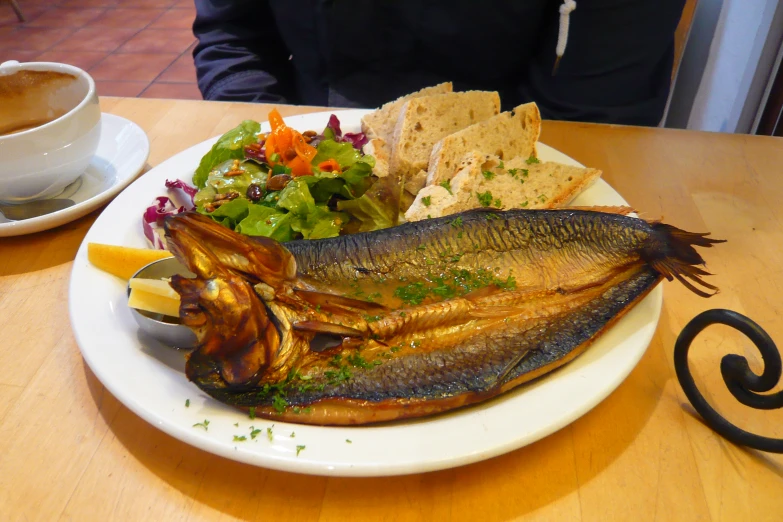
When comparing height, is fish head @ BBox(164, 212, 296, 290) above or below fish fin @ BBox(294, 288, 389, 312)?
above

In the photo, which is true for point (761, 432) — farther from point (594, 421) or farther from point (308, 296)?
point (308, 296)

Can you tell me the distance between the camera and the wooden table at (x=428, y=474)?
0.97 m

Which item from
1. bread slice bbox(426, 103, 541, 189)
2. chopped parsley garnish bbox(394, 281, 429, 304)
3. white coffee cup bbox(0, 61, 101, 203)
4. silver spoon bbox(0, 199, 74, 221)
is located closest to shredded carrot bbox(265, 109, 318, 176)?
bread slice bbox(426, 103, 541, 189)

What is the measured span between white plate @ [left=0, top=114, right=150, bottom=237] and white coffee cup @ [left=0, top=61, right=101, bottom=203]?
7 centimetres

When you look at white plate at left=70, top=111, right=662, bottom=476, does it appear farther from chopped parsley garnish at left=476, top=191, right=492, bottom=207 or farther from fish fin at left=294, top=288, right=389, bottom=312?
chopped parsley garnish at left=476, top=191, right=492, bottom=207

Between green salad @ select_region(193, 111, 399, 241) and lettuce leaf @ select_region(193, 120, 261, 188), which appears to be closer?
green salad @ select_region(193, 111, 399, 241)

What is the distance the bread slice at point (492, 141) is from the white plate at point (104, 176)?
96 cm

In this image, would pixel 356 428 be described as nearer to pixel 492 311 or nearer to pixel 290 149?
pixel 492 311

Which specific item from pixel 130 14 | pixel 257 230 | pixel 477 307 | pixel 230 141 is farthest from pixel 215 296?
pixel 130 14

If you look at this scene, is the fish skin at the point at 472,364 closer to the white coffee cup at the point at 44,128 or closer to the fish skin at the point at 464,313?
the fish skin at the point at 464,313

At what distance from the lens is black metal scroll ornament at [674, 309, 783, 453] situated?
3.23ft

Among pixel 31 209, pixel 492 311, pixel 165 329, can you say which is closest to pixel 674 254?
pixel 492 311

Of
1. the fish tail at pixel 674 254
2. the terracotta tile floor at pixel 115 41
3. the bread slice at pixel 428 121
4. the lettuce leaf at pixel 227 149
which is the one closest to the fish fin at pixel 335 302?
the fish tail at pixel 674 254

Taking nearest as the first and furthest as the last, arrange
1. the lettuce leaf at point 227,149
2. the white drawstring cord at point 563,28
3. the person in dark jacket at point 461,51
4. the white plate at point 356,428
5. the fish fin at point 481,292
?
the white plate at point 356,428 → the fish fin at point 481,292 → the lettuce leaf at point 227,149 → the white drawstring cord at point 563,28 → the person in dark jacket at point 461,51
